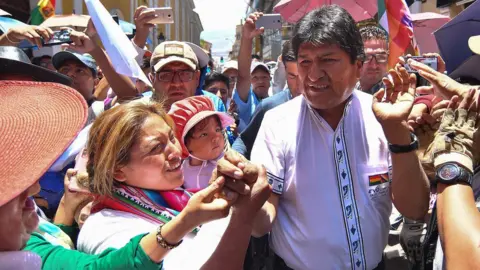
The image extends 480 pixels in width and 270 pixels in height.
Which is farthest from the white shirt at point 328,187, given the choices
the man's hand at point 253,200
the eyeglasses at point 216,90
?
the eyeglasses at point 216,90

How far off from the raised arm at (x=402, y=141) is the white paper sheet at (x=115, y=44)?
1569 mm

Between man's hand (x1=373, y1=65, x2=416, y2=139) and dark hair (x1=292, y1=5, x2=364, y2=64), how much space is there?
8.0 inches

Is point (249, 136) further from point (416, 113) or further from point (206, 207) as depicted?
point (206, 207)

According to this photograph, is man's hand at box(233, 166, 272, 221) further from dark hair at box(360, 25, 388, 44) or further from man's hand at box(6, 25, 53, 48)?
dark hair at box(360, 25, 388, 44)

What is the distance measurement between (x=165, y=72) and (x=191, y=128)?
68 cm

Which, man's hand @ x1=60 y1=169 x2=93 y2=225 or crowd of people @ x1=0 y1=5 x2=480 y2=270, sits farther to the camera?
man's hand @ x1=60 y1=169 x2=93 y2=225

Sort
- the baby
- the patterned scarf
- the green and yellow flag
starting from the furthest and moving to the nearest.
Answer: the green and yellow flag, the baby, the patterned scarf

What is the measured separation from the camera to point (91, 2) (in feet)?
8.89

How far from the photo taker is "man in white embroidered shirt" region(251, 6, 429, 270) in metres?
1.70

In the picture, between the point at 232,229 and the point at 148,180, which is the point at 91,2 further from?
the point at 232,229

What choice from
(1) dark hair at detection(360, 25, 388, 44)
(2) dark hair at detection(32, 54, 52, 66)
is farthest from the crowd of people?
(2) dark hair at detection(32, 54, 52, 66)

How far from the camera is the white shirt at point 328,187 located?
171 centimetres

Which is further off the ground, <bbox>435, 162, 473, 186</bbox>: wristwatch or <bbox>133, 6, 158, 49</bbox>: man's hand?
<bbox>133, 6, 158, 49</bbox>: man's hand

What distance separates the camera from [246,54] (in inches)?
122
